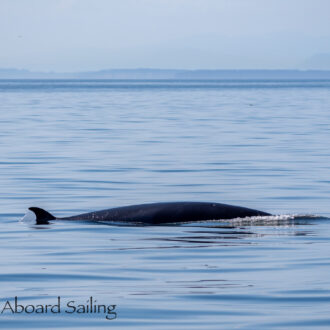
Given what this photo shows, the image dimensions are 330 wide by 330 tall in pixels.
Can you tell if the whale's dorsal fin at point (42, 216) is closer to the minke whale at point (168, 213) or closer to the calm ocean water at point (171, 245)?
the minke whale at point (168, 213)

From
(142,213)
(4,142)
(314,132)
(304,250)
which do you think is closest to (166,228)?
(142,213)

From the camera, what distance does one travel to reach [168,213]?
16297 millimetres

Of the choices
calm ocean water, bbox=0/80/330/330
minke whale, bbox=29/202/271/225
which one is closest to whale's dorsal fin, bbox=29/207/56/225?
minke whale, bbox=29/202/271/225

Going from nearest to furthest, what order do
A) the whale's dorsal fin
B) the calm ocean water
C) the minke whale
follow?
the calm ocean water → the minke whale → the whale's dorsal fin

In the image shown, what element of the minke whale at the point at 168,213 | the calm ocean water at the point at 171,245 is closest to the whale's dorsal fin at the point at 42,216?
the minke whale at the point at 168,213

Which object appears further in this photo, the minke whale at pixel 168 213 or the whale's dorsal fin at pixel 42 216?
the whale's dorsal fin at pixel 42 216

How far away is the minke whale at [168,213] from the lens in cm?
1623

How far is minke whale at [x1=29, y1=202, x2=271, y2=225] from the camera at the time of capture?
53.3ft

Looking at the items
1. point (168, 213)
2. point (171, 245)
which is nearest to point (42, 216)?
point (168, 213)

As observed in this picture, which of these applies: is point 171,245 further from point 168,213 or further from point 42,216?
point 42,216

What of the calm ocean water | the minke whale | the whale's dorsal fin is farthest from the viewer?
the whale's dorsal fin

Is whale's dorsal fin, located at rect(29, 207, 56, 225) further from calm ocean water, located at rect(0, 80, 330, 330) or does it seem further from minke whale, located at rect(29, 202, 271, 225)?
calm ocean water, located at rect(0, 80, 330, 330)

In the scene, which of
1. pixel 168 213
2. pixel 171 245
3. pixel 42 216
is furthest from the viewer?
pixel 42 216

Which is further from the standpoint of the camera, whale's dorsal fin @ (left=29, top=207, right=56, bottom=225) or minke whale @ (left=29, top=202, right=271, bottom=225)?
whale's dorsal fin @ (left=29, top=207, right=56, bottom=225)
